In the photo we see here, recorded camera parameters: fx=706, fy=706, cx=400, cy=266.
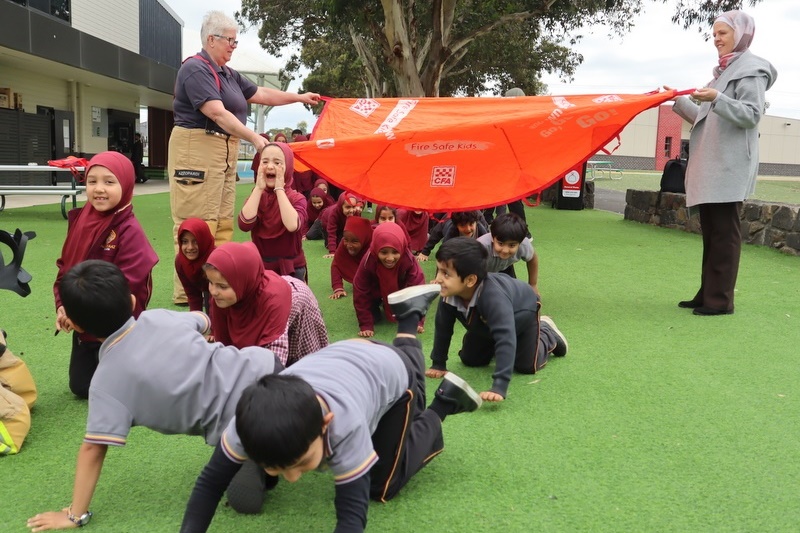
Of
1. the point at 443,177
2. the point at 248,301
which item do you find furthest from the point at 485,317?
the point at 443,177

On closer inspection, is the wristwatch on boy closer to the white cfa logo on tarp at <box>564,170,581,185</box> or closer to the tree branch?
the white cfa logo on tarp at <box>564,170,581,185</box>

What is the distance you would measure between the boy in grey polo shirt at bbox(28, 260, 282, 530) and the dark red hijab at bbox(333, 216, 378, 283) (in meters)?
3.04

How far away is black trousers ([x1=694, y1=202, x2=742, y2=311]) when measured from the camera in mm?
4824

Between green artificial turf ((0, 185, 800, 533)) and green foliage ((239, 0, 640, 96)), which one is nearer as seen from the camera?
green artificial turf ((0, 185, 800, 533))

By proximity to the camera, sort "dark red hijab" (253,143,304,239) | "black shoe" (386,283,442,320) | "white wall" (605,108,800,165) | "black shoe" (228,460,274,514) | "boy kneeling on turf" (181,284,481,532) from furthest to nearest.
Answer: "white wall" (605,108,800,165) → "dark red hijab" (253,143,304,239) → "black shoe" (386,283,442,320) → "black shoe" (228,460,274,514) → "boy kneeling on turf" (181,284,481,532)

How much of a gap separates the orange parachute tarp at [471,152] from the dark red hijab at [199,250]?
106cm

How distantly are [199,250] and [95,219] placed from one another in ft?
3.21

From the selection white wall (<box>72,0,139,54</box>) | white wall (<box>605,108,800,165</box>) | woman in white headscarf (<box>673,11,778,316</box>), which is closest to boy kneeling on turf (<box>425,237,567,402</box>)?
woman in white headscarf (<box>673,11,778,316</box>)

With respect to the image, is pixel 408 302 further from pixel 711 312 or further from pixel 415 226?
pixel 415 226

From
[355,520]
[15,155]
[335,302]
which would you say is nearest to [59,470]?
[355,520]

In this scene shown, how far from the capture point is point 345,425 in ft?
5.78

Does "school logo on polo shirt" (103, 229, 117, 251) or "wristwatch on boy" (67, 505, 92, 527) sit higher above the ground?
"school logo on polo shirt" (103, 229, 117, 251)

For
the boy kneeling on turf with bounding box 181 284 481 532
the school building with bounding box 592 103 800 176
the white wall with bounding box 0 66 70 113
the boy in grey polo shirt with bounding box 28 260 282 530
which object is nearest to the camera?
the boy kneeling on turf with bounding box 181 284 481 532

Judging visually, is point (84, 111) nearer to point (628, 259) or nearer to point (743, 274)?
point (628, 259)
